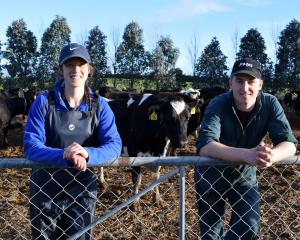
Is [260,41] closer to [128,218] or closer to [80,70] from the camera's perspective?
[128,218]

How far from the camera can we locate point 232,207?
3271 mm

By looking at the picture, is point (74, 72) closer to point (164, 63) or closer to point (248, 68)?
point (248, 68)

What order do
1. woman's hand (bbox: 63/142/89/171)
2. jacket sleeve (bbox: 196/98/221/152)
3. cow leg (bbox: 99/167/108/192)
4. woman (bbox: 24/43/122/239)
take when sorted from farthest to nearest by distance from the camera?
cow leg (bbox: 99/167/108/192) < jacket sleeve (bbox: 196/98/221/152) < woman (bbox: 24/43/122/239) < woman's hand (bbox: 63/142/89/171)

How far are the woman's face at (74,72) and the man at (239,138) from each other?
0.90 m

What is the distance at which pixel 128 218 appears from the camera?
19.4 ft

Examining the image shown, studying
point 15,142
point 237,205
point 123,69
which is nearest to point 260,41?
point 123,69

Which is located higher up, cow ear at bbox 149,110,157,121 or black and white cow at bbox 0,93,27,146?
cow ear at bbox 149,110,157,121

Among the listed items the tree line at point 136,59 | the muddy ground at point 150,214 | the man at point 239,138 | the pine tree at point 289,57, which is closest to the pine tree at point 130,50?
the tree line at point 136,59

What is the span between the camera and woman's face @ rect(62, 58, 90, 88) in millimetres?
2951

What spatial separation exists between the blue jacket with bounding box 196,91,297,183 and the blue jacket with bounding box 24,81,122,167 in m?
0.64

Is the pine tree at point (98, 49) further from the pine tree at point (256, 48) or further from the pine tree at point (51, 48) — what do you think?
the pine tree at point (256, 48)

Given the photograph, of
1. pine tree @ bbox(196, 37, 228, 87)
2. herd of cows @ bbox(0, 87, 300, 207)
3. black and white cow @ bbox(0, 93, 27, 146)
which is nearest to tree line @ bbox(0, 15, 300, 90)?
pine tree @ bbox(196, 37, 228, 87)

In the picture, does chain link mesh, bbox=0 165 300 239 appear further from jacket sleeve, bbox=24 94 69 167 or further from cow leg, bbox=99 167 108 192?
jacket sleeve, bbox=24 94 69 167

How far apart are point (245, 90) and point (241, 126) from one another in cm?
26
